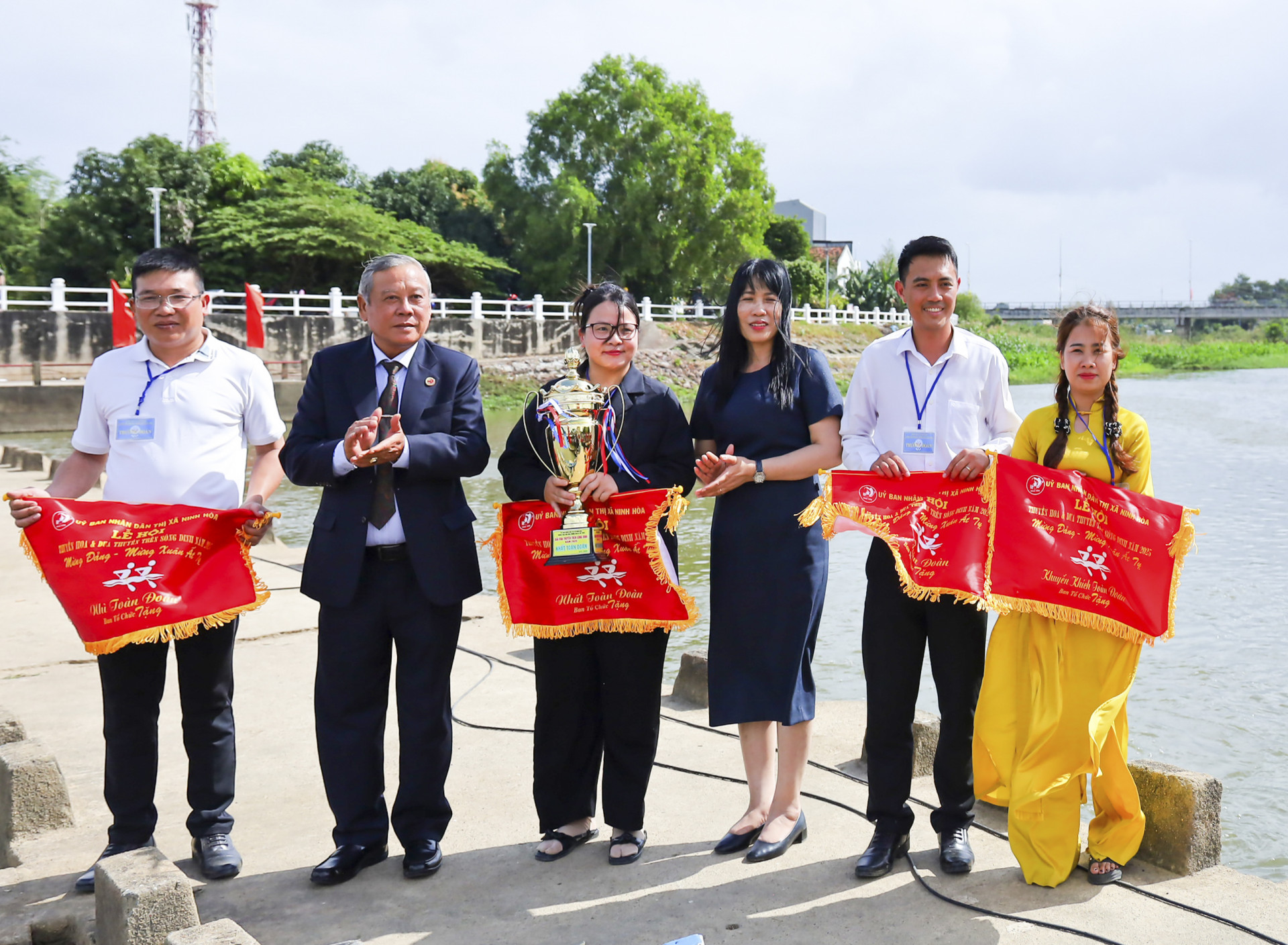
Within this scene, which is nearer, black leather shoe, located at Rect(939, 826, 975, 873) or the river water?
black leather shoe, located at Rect(939, 826, 975, 873)

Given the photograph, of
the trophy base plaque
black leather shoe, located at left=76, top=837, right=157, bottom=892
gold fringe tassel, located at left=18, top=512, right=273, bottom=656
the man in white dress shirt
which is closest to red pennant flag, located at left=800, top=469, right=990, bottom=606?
the man in white dress shirt

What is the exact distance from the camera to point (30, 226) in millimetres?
42781

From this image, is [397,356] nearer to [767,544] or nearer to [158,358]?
[158,358]

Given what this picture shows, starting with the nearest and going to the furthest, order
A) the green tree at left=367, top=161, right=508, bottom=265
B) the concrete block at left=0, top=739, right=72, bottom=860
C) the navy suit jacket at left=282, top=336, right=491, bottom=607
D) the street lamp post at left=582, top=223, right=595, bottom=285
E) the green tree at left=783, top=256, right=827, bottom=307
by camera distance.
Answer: the navy suit jacket at left=282, top=336, right=491, bottom=607 → the concrete block at left=0, top=739, right=72, bottom=860 → the street lamp post at left=582, top=223, right=595, bottom=285 → the green tree at left=367, top=161, right=508, bottom=265 → the green tree at left=783, top=256, right=827, bottom=307

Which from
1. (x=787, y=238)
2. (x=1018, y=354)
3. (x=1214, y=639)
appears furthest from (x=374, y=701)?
(x=787, y=238)

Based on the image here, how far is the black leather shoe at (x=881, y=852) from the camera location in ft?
11.3

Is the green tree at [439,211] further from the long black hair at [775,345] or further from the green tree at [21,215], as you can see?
the long black hair at [775,345]

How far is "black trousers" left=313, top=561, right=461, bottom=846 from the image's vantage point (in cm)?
361

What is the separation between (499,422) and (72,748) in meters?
21.8

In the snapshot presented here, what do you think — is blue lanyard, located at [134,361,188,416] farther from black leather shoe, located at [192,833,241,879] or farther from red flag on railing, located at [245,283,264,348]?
red flag on railing, located at [245,283,264,348]

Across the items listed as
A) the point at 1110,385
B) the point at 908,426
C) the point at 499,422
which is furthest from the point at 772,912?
the point at 499,422

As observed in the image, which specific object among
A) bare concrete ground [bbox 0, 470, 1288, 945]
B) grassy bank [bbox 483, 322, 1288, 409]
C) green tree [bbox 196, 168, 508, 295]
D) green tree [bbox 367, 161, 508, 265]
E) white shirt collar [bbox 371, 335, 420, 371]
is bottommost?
bare concrete ground [bbox 0, 470, 1288, 945]

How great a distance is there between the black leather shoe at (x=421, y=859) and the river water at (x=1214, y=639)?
2.94m

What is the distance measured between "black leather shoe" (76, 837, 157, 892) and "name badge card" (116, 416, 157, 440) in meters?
1.34
